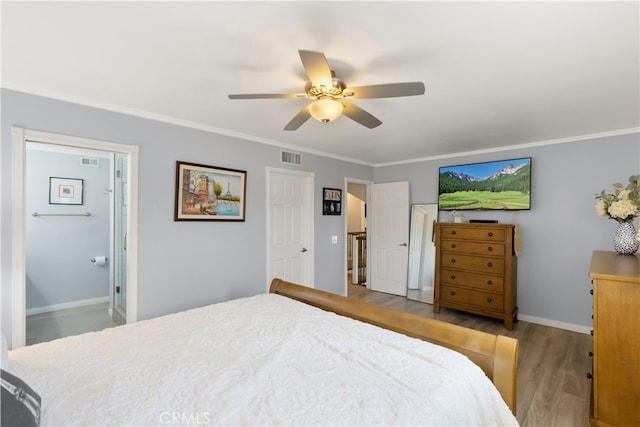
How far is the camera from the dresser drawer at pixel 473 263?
12.2 feet

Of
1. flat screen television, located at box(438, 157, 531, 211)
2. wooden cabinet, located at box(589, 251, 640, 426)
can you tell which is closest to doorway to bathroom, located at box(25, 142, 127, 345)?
wooden cabinet, located at box(589, 251, 640, 426)

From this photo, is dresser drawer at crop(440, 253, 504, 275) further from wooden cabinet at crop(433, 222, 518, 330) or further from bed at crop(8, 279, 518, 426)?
bed at crop(8, 279, 518, 426)

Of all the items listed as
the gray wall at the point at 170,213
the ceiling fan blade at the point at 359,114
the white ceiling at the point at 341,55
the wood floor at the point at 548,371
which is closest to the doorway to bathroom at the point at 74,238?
the gray wall at the point at 170,213

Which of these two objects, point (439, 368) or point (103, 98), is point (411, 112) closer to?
point (439, 368)

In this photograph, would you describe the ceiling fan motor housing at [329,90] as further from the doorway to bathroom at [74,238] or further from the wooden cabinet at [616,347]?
the doorway to bathroom at [74,238]

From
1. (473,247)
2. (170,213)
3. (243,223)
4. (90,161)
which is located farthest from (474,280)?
(90,161)

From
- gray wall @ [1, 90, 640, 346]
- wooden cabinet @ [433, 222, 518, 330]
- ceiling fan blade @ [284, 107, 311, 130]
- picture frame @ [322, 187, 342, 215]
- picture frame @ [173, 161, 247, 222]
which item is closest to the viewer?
ceiling fan blade @ [284, 107, 311, 130]

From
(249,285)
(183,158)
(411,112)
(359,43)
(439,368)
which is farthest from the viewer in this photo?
(249,285)

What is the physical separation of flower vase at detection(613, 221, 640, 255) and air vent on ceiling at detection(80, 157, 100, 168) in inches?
245

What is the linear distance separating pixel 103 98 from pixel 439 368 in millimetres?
3150

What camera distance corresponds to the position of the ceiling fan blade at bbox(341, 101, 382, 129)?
2018 mm

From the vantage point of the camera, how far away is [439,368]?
4.35ft

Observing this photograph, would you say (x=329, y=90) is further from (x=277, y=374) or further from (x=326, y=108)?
(x=277, y=374)

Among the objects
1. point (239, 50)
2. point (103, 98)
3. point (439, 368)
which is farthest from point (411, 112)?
point (103, 98)
